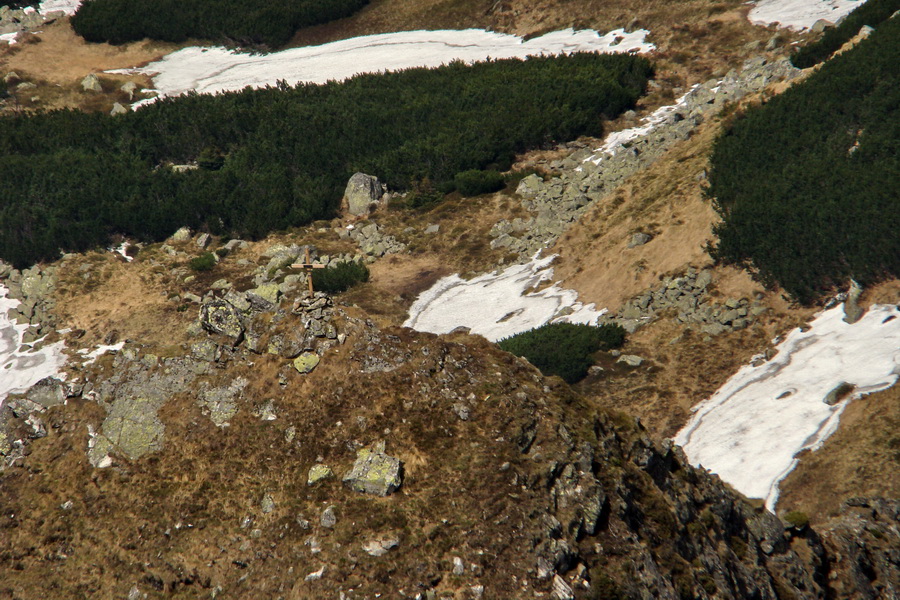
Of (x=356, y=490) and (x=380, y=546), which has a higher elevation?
(x=356, y=490)

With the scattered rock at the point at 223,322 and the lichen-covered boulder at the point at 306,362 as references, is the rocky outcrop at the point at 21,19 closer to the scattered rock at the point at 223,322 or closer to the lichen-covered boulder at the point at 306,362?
the scattered rock at the point at 223,322

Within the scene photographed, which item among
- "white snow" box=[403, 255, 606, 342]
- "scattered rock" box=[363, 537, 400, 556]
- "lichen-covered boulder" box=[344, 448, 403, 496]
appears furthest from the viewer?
"white snow" box=[403, 255, 606, 342]

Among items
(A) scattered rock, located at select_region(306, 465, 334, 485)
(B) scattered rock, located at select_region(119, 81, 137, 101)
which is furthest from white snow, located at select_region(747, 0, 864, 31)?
(A) scattered rock, located at select_region(306, 465, 334, 485)

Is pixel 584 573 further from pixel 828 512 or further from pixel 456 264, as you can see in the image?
pixel 456 264

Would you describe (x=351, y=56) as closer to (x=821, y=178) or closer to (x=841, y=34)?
(x=841, y=34)

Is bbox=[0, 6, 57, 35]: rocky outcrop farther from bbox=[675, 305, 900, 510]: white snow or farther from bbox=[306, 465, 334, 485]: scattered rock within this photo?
bbox=[306, 465, 334, 485]: scattered rock

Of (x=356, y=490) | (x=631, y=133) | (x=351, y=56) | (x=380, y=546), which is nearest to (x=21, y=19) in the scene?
(x=351, y=56)
